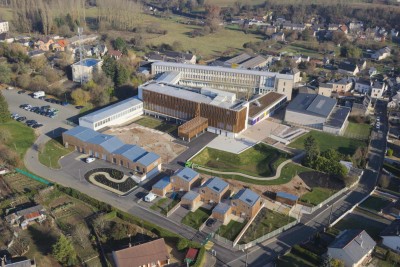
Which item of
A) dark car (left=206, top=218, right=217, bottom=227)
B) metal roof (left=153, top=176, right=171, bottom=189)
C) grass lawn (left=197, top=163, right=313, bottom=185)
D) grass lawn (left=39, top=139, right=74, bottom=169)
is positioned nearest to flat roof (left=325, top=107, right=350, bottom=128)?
grass lawn (left=197, top=163, right=313, bottom=185)

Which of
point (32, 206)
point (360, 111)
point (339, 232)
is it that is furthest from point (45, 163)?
point (360, 111)

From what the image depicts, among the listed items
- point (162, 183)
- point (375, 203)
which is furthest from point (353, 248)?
point (162, 183)

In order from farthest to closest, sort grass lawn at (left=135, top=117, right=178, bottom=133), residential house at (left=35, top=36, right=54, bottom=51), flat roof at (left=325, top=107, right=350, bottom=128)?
1. residential house at (left=35, top=36, right=54, bottom=51)
2. flat roof at (left=325, top=107, right=350, bottom=128)
3. grass lawn at (left=135, top=117, right=178, bottom=133)

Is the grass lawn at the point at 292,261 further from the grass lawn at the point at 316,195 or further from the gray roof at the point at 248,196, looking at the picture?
the grass lawn at the point at 316,195

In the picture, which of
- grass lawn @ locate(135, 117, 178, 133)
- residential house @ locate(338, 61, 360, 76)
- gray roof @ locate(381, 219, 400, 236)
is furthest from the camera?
residential house @ locate(338, 61, 360, 76)

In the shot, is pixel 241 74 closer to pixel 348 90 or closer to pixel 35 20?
pixel 348 90

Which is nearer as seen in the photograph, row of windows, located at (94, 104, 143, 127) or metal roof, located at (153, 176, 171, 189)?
metal roof, located at (153, 176, 171, 189)

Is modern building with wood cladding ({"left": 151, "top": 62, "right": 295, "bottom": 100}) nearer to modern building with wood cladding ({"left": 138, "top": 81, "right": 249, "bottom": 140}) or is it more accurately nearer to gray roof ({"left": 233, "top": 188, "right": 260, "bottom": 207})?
modern building with wood cladding ({"left": 138, "top": 81, "right": 249, "bottom": 140})
